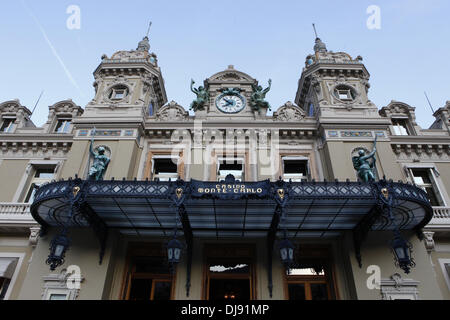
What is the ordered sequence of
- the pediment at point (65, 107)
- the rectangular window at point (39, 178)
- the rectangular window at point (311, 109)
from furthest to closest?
the rectangular window at point (311, 109) < the pediment at point (65, 107) < the rectangular window at point (39, 178)

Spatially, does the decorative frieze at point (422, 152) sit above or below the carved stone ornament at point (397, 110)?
below

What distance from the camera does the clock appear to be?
18000mm

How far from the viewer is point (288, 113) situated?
17703 millimetres

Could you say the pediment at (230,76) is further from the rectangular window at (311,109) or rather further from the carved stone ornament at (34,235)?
the carved stone ornament at (34,235)

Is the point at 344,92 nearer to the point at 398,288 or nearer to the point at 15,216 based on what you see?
the point at 398,288

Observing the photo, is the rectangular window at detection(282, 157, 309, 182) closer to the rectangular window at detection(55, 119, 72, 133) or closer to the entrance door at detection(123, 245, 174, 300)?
the entrance door at detection(123, 245, 174, 300)

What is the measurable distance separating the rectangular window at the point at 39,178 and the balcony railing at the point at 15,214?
35.4 inches

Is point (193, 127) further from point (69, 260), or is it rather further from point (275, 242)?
point (69, 260)

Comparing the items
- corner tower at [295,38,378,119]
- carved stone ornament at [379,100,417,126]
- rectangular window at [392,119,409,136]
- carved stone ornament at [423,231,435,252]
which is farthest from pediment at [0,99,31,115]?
carved stone ornament at [423,231,435,252]

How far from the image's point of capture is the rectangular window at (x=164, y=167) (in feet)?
52.6

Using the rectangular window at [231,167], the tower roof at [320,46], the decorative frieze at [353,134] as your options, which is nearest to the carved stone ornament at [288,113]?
the decorative frieze at [353,134]
